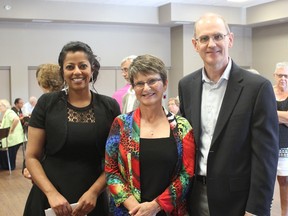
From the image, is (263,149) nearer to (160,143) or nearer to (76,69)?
(160,143)

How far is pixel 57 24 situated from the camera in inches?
388

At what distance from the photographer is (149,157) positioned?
188 centimetres

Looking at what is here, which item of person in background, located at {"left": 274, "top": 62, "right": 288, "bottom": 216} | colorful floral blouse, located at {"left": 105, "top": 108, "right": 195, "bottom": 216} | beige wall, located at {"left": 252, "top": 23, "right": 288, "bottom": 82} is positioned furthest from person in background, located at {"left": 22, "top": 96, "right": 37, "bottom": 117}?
colorful floral blouse, located at {"left": 105, "top": 108, "right": 195, "bottom": 216}

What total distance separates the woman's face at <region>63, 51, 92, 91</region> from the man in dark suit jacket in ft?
1.96

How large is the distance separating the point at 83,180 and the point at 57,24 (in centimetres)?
844

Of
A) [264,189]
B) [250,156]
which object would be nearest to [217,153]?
[250,156]

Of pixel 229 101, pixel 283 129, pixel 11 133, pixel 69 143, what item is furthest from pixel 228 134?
pixel 11 133

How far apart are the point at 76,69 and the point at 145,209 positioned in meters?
0.80

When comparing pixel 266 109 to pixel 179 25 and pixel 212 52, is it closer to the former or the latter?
pixel 212 52

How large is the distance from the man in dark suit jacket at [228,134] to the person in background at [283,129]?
1.87 m

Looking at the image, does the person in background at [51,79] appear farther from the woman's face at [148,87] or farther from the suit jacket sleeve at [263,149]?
the suit jacket sleeve at [263,149]

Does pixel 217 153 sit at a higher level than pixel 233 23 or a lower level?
lower

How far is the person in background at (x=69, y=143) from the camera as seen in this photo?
2.00m

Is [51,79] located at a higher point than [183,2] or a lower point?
lower
